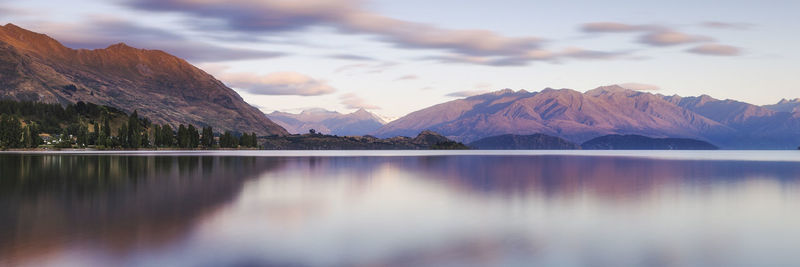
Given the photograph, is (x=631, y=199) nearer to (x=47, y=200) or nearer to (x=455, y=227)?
(x=455, y=227)

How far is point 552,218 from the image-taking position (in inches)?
1388

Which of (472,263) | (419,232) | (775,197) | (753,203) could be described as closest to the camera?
(472,263)

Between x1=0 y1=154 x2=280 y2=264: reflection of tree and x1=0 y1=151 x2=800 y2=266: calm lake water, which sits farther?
x1=0 y1=154 x2=280 y2=264: reflection of tree

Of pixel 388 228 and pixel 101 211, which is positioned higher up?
pixel 101 211

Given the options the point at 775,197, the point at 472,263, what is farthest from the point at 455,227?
the point at 775,197

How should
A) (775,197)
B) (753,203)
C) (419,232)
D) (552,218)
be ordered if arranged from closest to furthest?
1. (419,232)
2. (552,218)
3. (753,203)
4. (775,197)

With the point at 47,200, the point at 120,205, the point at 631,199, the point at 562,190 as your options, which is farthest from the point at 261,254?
the point at 562,190

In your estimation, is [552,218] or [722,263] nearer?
[722,263]

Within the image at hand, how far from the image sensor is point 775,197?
51.9 m

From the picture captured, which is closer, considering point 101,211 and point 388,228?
point 388,228

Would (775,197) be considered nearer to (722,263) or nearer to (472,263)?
(722,263)

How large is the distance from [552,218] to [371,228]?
11.8 meters

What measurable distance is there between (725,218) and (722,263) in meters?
17.1

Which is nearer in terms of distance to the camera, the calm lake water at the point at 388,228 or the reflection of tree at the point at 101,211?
the calm lake water at the point at 388,228
